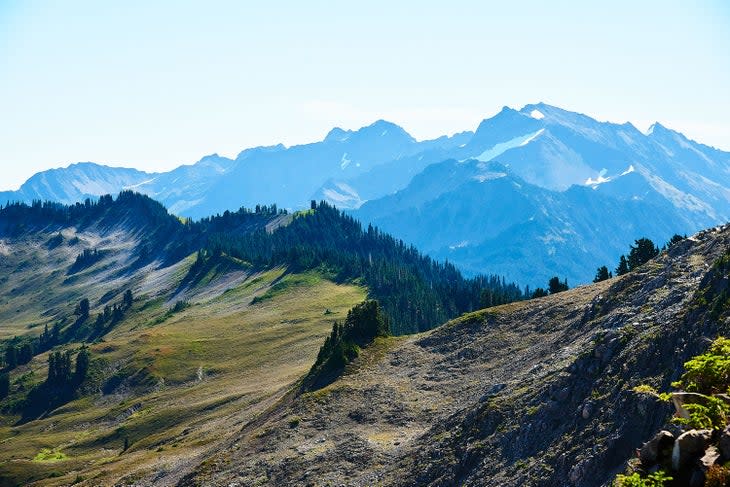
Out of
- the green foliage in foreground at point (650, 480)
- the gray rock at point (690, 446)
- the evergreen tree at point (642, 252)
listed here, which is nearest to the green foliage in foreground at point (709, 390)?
the gray rock at point (690, 446)

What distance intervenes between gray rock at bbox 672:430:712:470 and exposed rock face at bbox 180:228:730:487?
4 centimetres

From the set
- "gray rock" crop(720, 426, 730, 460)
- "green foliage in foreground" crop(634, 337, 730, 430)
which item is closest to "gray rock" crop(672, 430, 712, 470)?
"green foliage in foreground" crop(634, 337, 730, 430)

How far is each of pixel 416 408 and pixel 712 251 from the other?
110ft

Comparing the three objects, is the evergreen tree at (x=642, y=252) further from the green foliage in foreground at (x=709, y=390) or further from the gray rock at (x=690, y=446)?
the gray rock at (x=690, y=446)

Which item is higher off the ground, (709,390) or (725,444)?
(709,390)

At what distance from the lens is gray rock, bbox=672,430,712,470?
21.6m

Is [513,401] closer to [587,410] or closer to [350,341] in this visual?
[587,410]

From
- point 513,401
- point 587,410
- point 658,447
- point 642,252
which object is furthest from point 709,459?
point 642,252

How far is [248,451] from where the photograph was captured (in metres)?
79.2

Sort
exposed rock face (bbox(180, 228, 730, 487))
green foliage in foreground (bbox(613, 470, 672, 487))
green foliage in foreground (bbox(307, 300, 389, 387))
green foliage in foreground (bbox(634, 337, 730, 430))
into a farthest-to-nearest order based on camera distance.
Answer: green foliage in foreground (bbox(307, 300, 389, 387)), exposed rock face (bbox(180, 228, 730, 487)), green foliage in foreground (bbox(634, 337, 730, 430)), green foliage in foreground (bbox(613, 470, 672, 487))

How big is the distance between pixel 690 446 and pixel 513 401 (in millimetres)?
38800

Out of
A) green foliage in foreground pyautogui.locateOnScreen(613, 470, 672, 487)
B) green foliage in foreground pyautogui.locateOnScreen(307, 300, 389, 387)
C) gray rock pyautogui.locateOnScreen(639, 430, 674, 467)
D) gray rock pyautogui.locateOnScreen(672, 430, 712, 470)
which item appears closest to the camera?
green foliage in foreground pyautogui.locateOnScreen(613, 470, 672, 487)

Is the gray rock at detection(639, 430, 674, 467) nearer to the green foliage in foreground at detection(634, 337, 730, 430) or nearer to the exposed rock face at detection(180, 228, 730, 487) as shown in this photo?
the exposed rock face at detection(180, 228, 730, 487)

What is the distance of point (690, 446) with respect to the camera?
21.7 meters
